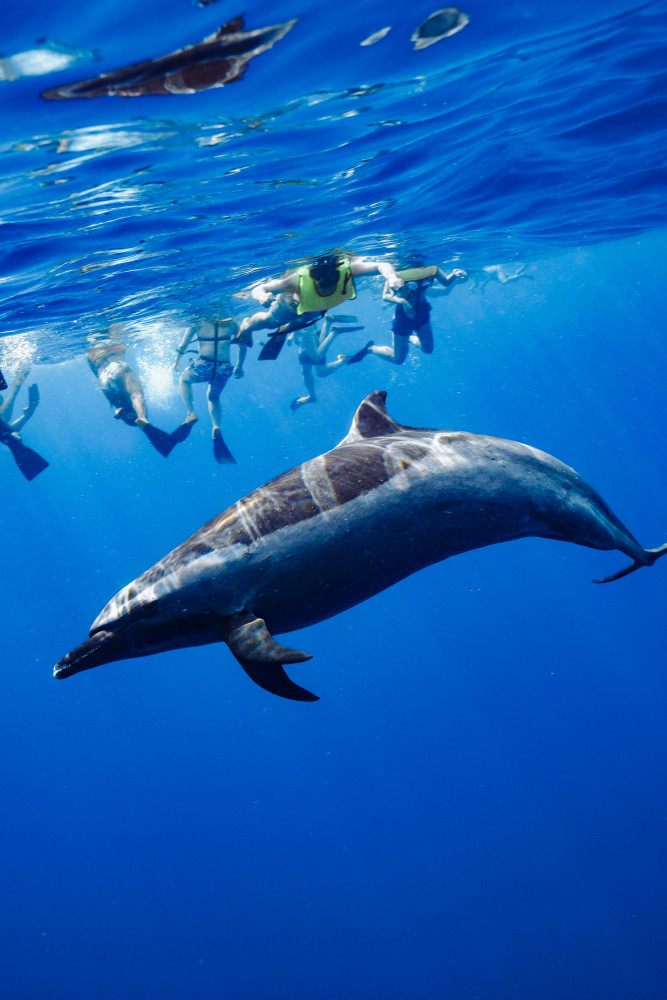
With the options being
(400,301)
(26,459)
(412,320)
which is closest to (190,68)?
(26,459)

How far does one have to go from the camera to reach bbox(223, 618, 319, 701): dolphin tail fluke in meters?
3.61

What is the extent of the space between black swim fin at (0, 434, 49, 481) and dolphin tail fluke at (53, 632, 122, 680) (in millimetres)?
9830

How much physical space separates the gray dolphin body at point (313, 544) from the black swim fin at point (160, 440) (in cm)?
933

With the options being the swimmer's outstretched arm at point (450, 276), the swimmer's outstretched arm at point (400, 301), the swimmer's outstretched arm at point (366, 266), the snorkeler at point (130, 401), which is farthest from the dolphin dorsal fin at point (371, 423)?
the swimmer's outstretched arm at point (450, 276)

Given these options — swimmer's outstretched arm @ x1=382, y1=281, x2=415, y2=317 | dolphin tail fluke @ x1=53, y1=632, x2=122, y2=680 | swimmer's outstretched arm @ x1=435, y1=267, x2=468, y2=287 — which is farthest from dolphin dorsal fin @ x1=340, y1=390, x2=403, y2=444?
swimmer's outstretched arm @ x1=435, y1=267, x2=468, y2=287

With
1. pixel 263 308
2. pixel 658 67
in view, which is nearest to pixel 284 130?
pixel 658 67

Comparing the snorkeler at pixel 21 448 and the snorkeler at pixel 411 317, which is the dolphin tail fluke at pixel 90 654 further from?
the snorkeler at pixel 411 317

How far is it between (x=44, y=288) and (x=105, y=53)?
8.61 metres

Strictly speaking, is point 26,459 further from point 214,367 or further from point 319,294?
point 319,294

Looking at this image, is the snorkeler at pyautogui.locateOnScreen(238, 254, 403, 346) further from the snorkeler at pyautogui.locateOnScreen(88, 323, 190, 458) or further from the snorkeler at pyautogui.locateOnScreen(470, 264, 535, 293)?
the snorkeler at pyautogui.locateOnScreen(470, 264, 535, 293)

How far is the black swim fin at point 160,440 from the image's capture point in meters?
13.3

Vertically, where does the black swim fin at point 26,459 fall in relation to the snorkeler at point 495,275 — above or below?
above

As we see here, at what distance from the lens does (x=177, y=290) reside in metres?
16.3

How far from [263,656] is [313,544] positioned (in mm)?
818
